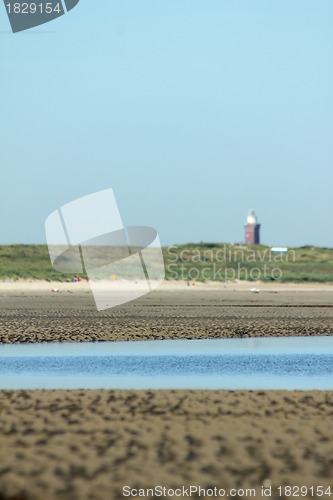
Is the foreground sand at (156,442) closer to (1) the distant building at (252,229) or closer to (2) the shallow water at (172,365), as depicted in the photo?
(2) the shallow water at (172,365)

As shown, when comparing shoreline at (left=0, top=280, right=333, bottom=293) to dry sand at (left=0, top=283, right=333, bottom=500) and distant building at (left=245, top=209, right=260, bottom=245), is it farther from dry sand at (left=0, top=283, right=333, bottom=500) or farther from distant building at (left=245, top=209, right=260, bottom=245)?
distant building at (left=245, top=209, right=260, bottom=245)

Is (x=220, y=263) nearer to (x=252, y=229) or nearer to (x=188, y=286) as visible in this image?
(x=188, y=286)

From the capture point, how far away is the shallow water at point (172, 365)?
69.7 ft

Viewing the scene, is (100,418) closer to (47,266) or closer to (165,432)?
(165,432)

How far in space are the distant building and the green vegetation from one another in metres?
55.8

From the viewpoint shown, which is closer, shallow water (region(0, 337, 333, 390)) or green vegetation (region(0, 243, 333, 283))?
shallow water (region(0, 337, 333, 390))

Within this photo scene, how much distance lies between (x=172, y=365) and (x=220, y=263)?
85.5 metres

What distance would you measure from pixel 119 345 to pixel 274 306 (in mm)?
24943

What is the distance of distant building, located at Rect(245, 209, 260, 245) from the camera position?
186750mm

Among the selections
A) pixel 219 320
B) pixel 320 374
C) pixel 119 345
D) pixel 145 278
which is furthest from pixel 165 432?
pixel 145 278

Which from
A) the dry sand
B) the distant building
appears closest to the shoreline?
the dry sand

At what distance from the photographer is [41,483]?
37.3ft

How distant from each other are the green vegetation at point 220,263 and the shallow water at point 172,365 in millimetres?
60125

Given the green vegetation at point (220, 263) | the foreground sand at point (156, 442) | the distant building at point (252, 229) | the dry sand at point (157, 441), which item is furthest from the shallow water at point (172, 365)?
the distant building at point (252, 229)
